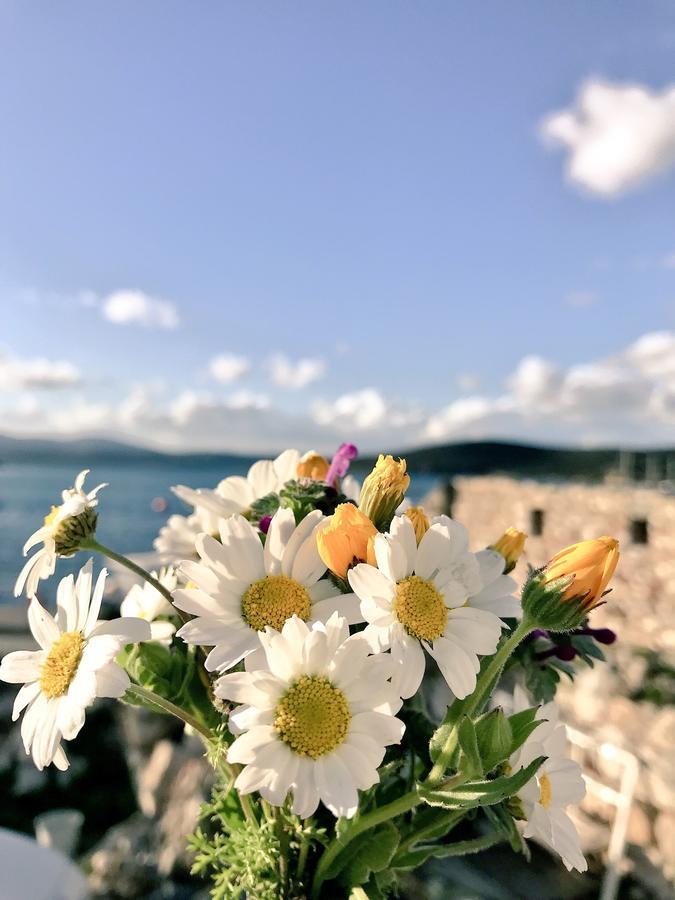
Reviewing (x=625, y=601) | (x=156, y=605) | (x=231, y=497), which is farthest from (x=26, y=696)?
(x=625, y=601)

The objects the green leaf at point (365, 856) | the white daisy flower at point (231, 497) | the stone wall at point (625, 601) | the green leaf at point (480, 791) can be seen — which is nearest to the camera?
the green leaf at point (480, 791)

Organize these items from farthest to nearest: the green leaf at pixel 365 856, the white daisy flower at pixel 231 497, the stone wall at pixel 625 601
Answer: the stone wall at pixel 625 601, the white daisy flower at pixel 231 497, the green leaf at pixel 365 856

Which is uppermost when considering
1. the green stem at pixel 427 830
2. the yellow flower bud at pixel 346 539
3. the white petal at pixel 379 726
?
the yellow flower bud at pixel 346 539

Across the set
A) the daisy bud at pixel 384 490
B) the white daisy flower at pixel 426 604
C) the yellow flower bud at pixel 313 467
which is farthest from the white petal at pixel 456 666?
the yellow flower bud at pixel 313 467

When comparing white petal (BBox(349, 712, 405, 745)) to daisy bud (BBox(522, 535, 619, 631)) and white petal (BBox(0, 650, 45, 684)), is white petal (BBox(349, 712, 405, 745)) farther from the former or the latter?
white petal (BBox(0, 650, 45, 684))

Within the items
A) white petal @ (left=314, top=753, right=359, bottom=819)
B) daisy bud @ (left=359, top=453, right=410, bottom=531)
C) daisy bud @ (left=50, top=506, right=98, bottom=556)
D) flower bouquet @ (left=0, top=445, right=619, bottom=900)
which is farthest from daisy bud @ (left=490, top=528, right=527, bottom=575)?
daisy bud @ (left=50, top=506, right=98, bottom=556)

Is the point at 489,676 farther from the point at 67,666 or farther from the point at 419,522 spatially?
the point at 67,666

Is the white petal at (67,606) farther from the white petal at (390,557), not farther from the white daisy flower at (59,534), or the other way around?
the white petal at (390,557)
